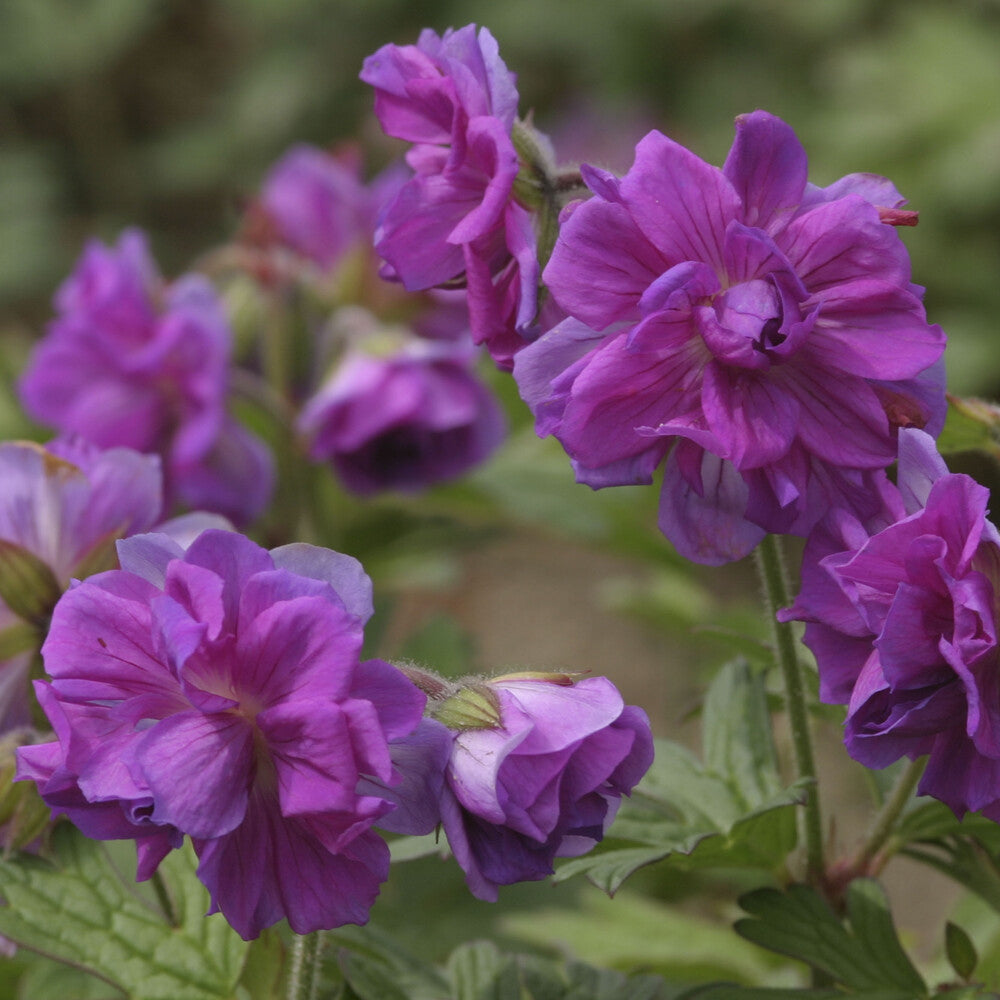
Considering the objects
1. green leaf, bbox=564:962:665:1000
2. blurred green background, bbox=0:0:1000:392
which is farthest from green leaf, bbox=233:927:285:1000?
blurred green background, bbox=0:0:1000:392


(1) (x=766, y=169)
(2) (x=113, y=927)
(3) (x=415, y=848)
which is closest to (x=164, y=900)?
(2) (x=113, y=927)

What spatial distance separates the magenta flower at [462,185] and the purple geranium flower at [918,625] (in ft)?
0.56

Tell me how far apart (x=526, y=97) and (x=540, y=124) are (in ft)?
0.52

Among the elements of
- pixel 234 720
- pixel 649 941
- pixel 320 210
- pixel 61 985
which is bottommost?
pixel 649 941

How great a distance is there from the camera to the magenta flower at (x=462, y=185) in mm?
616

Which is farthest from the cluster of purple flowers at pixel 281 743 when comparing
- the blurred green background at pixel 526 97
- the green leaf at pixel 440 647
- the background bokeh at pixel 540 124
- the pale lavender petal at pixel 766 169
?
the blurred green background at pixel 526 97

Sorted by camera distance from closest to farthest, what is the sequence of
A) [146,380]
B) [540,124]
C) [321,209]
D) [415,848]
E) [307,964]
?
[307,964], [415,848], [146,380], [321,209], [540,124]

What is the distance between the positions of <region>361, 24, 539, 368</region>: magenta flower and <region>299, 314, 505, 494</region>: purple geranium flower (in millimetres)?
587

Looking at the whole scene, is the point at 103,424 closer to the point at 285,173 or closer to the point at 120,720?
the point at 285,173

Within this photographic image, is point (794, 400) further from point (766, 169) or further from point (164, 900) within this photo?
point (164, 900)

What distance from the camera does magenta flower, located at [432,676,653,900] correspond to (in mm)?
539

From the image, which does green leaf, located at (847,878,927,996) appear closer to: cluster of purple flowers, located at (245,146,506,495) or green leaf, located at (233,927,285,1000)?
green leaf, located at (233,927,285,1000)

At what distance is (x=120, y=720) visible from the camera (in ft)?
1.83

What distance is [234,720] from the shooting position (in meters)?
0.55
